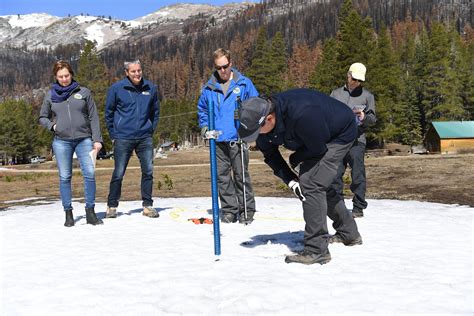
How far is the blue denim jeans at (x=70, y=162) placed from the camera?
23.1ft

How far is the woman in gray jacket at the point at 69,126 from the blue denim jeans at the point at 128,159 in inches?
14.2

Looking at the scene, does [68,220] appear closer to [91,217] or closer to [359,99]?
[91,217]

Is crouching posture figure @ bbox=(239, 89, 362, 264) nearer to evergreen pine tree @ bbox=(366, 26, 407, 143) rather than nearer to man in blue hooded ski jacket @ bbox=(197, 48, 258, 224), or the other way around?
man in blue hooded ski jacket @ bbox=(197, 48, 258, 224)

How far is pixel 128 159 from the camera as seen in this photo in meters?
7.66

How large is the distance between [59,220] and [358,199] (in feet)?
16.1

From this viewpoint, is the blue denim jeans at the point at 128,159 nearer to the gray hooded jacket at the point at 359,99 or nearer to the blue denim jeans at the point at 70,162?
the blue denim jeans at the point at 70,162

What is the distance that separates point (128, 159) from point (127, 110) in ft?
2.64

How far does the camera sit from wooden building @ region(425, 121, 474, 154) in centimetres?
4322

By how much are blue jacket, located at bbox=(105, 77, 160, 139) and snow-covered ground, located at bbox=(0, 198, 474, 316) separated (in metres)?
1.44

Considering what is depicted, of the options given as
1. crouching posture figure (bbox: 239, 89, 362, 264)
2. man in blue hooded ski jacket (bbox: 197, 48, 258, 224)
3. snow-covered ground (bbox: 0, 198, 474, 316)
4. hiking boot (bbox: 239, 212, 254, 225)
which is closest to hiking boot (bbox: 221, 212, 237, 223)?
man in blue hooded ski jacket (bbox: 197, 48, 258, 224)

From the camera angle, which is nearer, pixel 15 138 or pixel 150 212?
pixel 150 212

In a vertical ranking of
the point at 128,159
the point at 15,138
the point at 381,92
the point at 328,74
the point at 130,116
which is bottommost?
the point at 15,138

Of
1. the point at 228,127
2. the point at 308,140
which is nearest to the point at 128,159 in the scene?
the point at 228,127

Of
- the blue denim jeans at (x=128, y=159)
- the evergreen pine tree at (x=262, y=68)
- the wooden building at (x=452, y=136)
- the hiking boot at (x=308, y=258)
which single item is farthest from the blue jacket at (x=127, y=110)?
the evergreen pine tree at (x=262, y=68)
